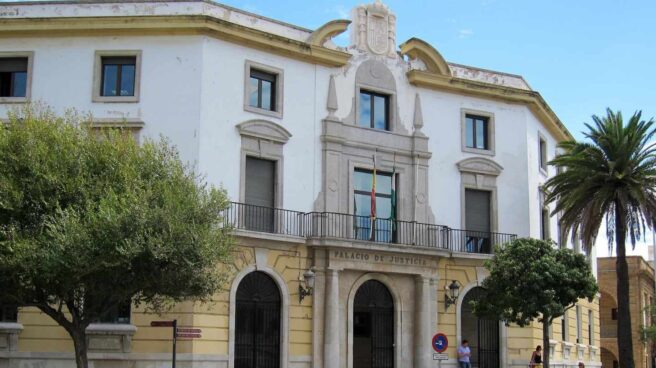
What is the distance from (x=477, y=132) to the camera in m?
34.8

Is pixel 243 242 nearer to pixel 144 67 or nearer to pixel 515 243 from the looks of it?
pixel 144 67

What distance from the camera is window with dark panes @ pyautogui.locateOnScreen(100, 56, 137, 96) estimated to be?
28562 mm

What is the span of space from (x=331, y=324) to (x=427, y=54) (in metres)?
10.5

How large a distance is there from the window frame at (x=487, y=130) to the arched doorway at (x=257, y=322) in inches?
377

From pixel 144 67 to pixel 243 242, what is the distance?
6.17 metres

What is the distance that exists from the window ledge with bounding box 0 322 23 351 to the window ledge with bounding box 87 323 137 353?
2.03m

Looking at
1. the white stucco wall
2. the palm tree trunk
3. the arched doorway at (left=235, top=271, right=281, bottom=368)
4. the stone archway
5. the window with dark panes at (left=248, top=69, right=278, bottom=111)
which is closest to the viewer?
the palm tree trunk

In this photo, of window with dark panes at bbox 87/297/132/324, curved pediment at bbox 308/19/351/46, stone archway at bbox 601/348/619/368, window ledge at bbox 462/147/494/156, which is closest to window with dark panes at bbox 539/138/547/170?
window ledge at bbox 462/147/494/156

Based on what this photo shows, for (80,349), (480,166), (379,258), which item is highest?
(480,166)

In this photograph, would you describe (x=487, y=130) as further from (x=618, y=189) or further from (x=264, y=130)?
(x=264, y=130)

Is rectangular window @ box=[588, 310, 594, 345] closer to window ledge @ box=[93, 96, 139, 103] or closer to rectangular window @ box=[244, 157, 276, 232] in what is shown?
rectangular window @ box=[244, 157, 276, 232]

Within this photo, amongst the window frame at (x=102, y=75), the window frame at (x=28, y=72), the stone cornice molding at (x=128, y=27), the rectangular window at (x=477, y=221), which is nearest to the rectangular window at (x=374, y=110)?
the rectangular window at (x=477, y=221)

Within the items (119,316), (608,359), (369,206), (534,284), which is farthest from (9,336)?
(608,359)

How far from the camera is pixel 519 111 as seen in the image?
35531 millimetres
